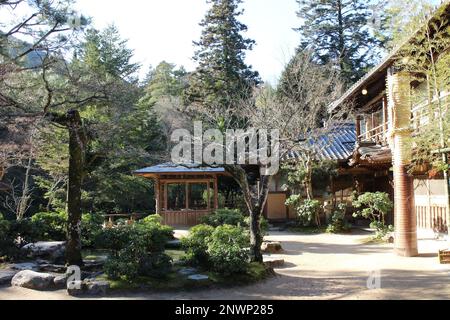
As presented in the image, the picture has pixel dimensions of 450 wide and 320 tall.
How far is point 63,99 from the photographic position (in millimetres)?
8648

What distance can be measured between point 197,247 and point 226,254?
0.77m

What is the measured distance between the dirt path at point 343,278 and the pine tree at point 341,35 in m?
16.1

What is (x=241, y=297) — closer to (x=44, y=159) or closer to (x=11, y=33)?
(x=11, y=33)

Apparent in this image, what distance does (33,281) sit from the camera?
6801 mm

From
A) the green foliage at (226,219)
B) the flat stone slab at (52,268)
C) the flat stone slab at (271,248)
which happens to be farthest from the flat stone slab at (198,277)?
the green foliage at (226,219)

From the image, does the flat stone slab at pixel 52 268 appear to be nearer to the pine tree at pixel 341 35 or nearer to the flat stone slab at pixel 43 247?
the flat stone slab at pixel 43 247

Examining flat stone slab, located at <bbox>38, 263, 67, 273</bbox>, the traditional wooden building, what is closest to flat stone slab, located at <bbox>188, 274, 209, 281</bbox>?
flat stone slab, located at <bbox>38, 263, 67, 273</bbox>

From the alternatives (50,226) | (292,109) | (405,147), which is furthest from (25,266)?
(292,109)

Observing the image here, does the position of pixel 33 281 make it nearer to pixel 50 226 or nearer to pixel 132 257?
pixel 132 257

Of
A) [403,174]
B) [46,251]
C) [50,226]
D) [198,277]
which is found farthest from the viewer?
[50,226]

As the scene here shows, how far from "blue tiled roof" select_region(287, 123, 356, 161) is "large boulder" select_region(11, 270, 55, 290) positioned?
1109cm

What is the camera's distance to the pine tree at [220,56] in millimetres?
24406

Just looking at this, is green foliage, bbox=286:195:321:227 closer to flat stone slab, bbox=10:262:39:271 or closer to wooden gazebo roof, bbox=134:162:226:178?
wooden gazebo roof, bbox=134:162:226:178
